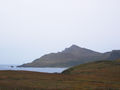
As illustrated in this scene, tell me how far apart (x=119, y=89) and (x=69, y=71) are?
3854 centimetres

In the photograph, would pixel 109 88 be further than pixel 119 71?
No

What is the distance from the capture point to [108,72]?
6059cm

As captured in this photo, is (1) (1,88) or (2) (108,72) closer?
(1) (1,88)

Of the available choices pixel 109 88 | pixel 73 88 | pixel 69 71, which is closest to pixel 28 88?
pixel 73 88

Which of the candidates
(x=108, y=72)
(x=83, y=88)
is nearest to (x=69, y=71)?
(x=108, y=72)

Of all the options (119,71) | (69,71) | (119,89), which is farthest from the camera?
(69,71)

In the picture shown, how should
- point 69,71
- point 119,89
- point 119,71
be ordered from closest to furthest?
point 119,89 < point 119,71 < point 69,71

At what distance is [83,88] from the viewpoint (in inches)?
1422

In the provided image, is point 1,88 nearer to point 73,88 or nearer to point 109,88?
point 73,88

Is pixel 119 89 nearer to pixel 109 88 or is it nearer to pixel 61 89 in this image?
pixel 109 88

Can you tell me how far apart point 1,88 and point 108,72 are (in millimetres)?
33266

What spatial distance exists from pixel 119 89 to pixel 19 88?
15.0 metres

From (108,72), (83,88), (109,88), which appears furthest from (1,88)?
(108,72)

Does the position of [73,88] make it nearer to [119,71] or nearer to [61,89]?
[61,89]
